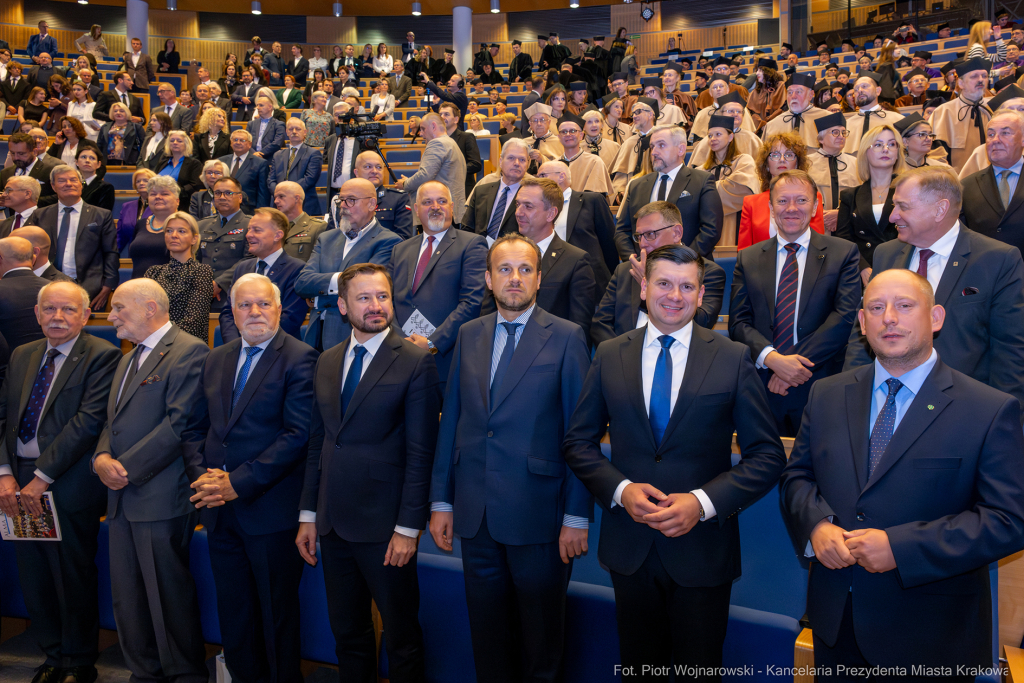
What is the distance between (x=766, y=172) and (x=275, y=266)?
241 cm

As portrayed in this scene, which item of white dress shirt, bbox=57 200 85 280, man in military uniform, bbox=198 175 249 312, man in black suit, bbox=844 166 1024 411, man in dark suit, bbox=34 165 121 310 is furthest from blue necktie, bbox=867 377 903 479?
white dress shirt, bbox=57 200 85 280

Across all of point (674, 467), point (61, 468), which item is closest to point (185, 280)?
point (61, 468)

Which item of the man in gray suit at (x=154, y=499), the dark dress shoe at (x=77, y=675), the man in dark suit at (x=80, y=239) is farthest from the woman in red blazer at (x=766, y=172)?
the man in dark suit at (x=80, y=239)

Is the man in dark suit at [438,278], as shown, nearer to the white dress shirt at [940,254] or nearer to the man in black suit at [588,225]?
the man in black suit at [588,225]

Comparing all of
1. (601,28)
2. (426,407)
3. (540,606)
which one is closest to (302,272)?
(426,407)

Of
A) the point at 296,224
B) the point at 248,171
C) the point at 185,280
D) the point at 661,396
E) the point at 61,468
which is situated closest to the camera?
the point at 661,396

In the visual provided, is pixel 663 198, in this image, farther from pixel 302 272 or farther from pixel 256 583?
pixel 256 583

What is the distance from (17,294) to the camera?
10.8ft

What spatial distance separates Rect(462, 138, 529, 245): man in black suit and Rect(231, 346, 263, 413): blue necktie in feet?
4.26

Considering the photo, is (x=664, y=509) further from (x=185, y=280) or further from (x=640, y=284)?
(x=185, y=280)

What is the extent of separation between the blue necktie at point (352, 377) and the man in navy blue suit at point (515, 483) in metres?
0.34

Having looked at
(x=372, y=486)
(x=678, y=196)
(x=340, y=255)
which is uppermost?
(x=678, y=196)

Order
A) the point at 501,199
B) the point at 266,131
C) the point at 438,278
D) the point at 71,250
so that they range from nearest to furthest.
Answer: the point at 438,278 < the point at 501,199 < the point at 71,250 < the point at 266,131

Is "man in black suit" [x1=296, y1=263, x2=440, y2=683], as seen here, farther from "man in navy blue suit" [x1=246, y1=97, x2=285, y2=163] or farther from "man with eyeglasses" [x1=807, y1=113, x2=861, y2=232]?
"man in navy blue suit" [x1=246, y1=97, x2=285, y2=163]
